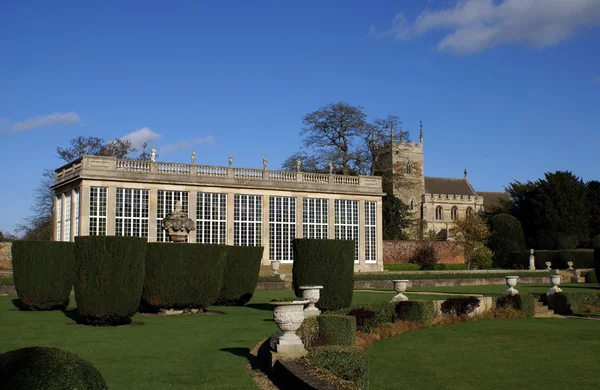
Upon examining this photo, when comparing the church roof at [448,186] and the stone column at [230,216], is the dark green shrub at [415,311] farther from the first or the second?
the church roof at [448,186]

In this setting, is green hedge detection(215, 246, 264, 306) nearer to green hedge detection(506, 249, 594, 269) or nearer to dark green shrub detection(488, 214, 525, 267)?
green hedge detection(506, 249, 594, 269)

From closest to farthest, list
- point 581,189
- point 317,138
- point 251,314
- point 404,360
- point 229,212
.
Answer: point 404,360, point 251,314, point 229,212, point 317,138, point 581,189

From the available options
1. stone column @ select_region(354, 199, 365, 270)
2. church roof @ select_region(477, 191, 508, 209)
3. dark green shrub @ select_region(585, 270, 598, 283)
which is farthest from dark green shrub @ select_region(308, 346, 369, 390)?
church roof @ select_region(477, 191, 508, 209)

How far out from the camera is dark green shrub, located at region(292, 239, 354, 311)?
19.8 m

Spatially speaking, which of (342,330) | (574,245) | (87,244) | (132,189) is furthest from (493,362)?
(574,245)

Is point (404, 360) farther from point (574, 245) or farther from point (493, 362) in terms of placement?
point (574, 245)

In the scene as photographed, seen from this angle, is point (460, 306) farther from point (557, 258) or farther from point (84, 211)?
point (557, 258)

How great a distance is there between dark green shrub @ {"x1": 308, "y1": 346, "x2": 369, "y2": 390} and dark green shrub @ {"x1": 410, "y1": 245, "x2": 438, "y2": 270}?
46168 mm

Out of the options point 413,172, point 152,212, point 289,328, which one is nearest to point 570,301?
point 289,328

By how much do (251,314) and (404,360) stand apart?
7576 millimetres

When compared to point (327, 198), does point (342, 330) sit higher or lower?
lower

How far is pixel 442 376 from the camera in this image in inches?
463

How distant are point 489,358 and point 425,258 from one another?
43489mm

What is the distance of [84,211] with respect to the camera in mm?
39188
